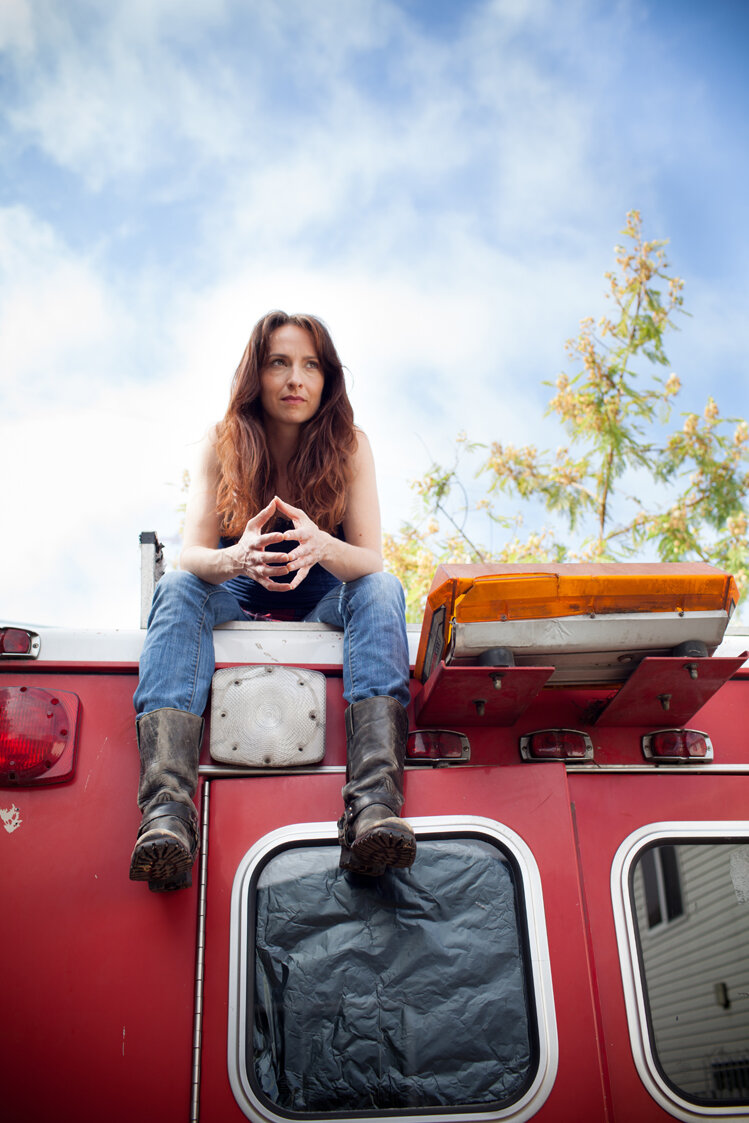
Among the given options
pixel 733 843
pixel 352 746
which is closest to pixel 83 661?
pixel 352 746

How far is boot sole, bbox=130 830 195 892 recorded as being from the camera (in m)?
1.85

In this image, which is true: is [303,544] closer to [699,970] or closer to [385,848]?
[385,848]

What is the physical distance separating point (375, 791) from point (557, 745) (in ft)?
1.74

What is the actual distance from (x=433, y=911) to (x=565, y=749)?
52 cm

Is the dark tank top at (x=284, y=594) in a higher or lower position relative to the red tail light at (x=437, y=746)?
higher

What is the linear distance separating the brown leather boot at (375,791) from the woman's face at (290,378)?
3.57ft

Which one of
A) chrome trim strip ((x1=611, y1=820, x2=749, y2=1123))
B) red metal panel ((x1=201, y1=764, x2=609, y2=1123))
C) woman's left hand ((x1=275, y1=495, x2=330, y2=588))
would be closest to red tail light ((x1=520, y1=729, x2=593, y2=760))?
red metal panel ((x1=201, y1=764, x2=609, y2=1123))

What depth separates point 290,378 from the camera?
2.85 m

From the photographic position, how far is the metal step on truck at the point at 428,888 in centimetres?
187

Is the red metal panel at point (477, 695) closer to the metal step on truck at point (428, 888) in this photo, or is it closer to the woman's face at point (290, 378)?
the metal step on truck at point (428, 888)

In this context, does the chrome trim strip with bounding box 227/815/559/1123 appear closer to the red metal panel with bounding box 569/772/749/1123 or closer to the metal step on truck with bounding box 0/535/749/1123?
the metal step on truck with bounding box 0/535/749/1123

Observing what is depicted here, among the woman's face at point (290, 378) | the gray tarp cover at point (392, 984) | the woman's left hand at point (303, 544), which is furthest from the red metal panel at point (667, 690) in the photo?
the woman's face at point (290, 378)

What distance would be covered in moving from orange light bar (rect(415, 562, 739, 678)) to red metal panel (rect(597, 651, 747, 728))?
0.13 metres

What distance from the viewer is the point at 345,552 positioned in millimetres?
2445
